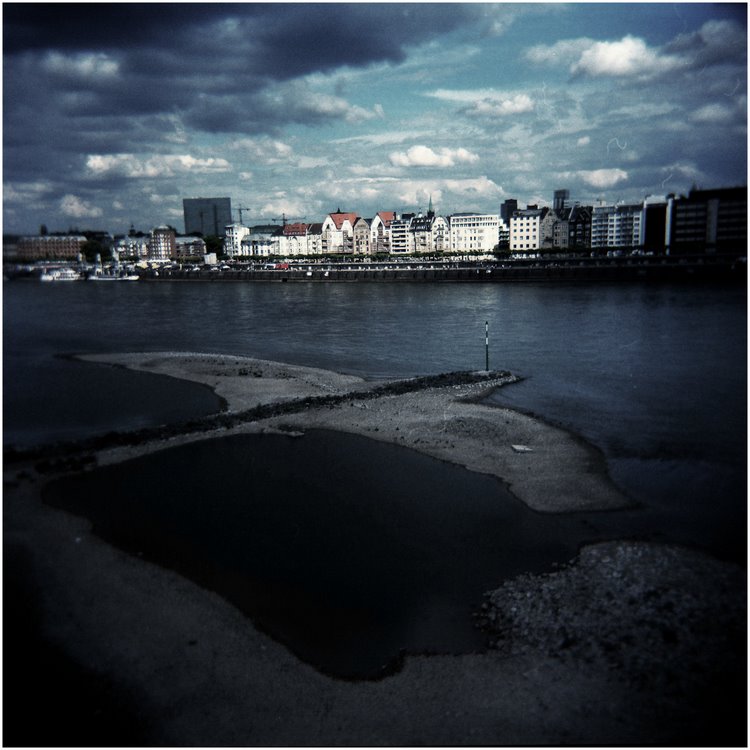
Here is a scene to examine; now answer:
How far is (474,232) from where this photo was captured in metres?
46.2

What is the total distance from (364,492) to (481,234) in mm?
43024

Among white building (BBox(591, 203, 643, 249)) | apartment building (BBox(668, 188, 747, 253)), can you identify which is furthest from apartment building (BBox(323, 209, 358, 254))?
apartment building (BBox(668, 188, 747, 253))

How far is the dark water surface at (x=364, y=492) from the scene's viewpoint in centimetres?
356

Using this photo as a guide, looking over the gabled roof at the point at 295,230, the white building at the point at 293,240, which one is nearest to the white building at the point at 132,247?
the white building at the point at 293,240

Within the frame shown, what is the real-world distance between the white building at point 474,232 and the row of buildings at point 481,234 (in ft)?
0.23

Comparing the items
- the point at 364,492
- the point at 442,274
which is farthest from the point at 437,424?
the point at 442,274

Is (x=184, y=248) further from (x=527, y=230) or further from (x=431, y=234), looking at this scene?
(x=431, y=234)

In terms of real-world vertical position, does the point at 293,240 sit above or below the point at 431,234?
below

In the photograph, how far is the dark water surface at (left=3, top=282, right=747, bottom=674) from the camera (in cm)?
356

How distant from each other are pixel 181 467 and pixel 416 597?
2332mm

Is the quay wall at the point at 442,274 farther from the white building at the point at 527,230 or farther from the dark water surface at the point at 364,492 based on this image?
the dark water surface at the point at 364,492

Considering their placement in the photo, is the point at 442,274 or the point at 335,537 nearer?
the point at 335,537

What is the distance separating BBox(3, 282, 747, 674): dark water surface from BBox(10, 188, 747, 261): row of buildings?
59 centimetres

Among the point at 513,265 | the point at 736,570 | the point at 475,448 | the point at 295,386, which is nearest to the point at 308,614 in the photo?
the point at 736,570
